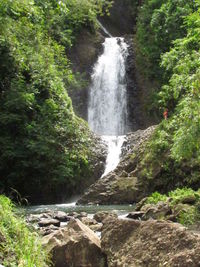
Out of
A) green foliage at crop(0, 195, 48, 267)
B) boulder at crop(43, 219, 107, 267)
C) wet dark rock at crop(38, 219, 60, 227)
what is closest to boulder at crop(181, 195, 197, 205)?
wet dark rock at crop(38, 219, 60, 227)

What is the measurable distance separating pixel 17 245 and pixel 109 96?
21404 mm

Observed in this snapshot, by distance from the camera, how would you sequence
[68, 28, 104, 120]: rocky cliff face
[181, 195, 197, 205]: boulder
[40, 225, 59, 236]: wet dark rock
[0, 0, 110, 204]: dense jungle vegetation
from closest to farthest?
[40, 225, 59, 236]: wet dark rock → [181, 195, 197, 205]: boulder → [0, 0, 110, 204]: dense jungle vegetation → [68, 28, 104, 120]: rocky cliff face

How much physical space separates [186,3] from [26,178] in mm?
12425

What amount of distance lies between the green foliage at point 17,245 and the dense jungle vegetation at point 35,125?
36.7ft

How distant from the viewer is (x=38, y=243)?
5.66 metres

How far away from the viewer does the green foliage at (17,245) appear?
500cm

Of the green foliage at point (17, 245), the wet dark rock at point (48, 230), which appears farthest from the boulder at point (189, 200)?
the green foliage at point (17, 245)

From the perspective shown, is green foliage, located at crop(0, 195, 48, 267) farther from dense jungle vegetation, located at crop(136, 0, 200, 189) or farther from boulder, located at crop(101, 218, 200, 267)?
dense jungle vegetation, located at crop(136, 0, 200, 189)

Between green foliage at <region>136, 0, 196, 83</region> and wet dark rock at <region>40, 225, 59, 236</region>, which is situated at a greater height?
green foliage at <region>136, 0, 196, 83</region>

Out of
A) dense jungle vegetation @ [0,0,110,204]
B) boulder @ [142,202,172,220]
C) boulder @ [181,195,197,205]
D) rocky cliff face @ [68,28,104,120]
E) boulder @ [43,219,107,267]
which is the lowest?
boulder @ [43,219,107,267]

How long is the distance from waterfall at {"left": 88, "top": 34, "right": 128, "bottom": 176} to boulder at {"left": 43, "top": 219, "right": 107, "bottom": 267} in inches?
722

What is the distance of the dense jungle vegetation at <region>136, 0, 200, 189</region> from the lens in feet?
28.3

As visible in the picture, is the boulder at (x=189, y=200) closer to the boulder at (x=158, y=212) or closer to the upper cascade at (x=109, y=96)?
the boulder at (x=158, y=212)

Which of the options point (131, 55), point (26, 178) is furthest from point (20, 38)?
point (131, 55)
